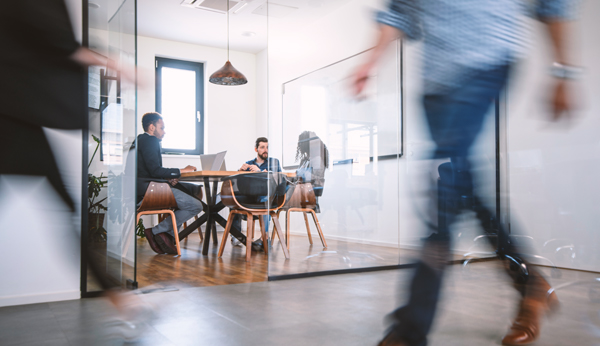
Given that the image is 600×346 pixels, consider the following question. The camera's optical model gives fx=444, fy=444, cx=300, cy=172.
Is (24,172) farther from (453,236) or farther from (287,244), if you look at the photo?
(287,244)

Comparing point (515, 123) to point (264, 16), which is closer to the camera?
point (515, 123)

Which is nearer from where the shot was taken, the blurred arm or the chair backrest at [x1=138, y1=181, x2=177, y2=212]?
the blurred arm

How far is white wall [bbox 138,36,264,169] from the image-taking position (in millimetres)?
6398

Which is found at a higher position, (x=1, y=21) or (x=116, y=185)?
(x=1, y=21)

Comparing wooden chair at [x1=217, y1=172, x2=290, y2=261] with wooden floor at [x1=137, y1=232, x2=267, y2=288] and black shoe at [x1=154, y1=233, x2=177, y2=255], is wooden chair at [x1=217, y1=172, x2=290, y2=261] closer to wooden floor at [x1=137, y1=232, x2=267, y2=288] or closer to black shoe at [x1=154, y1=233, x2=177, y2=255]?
wooden floor at [x1=137, y1=232, x2=267, y2=288]

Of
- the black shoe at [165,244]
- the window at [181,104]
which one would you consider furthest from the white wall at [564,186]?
the window at [181,104]

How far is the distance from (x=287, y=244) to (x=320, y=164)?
0.56m

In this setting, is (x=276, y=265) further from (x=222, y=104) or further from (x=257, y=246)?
(x=222, y=104)

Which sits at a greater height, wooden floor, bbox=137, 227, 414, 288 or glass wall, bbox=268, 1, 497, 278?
glass wall, bbox=268, 1, 497, 278

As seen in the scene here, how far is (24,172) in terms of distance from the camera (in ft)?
1.89

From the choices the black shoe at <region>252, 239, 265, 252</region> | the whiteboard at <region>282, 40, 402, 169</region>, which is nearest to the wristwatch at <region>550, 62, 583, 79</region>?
the whiteboard at <region>282, 40, 402, 169</region>

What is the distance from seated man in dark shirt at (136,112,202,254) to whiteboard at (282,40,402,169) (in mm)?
1326

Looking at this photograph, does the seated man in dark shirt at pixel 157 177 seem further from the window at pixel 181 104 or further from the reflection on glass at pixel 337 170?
the window at pixel 181 104

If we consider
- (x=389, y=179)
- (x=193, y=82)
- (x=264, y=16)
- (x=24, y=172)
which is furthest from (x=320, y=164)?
(x=193, y=82)
